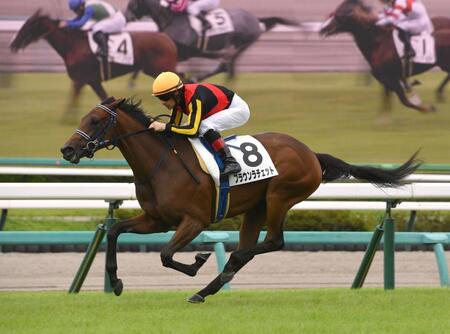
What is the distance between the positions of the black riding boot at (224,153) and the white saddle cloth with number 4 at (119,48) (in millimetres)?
6899

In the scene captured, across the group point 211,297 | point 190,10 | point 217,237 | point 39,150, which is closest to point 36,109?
point 39,150

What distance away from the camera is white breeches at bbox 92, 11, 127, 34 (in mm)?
13648

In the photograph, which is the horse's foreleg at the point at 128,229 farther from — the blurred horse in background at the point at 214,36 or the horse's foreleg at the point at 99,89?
the blurred horse in background at the point at 214,36

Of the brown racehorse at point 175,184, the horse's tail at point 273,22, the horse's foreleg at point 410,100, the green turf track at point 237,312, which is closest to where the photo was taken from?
the green turf track at point 237,312

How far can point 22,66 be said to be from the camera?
44.9ft

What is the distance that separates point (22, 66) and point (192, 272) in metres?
7.44

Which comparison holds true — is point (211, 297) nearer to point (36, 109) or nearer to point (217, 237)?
point (217, 237)

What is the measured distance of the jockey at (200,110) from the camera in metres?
6.78

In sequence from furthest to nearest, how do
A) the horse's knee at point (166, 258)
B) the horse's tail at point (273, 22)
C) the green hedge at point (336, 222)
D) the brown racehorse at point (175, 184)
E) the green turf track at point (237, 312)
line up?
the horse's tail at point (273, 22) → the green hedge at point (336, 222) → the brown racehorse at point (175, 184) → the horse's knee at point (166, 258) → the green turf track at point (237, 312)

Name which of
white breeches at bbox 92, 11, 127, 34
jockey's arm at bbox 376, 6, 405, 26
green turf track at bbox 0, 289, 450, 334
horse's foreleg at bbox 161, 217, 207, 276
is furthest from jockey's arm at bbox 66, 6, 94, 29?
horse's foreleg at bbox 161, 217, 207, 276

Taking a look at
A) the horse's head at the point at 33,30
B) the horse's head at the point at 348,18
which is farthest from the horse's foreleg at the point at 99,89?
the horse's head at the point at 348,18

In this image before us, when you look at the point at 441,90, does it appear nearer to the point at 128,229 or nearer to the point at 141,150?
the point at 141,150

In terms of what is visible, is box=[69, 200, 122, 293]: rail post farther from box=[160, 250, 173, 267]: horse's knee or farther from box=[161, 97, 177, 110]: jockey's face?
box=[161, 97, 177, 110]: jockey's face

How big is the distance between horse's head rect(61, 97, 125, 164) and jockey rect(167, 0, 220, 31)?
22.7 feet
